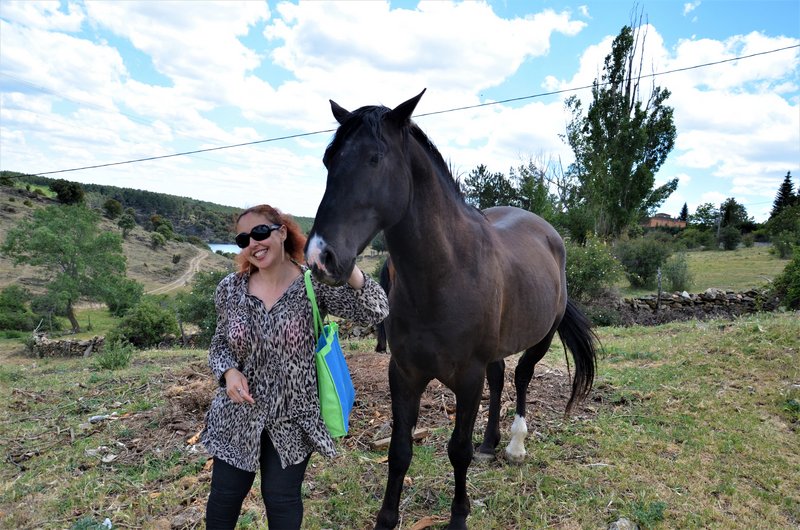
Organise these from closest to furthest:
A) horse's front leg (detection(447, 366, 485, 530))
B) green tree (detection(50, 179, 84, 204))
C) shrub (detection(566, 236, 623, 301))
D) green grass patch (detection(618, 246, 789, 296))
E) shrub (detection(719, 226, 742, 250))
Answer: horse's front leg (detection(447, 366, 485, 530)) < shrub (detection(566, 236, 623, 301)) < green grass patch (detection(618, 246, 789, 296)) < shrub (detection(719, 226, 742, 250)) < green tree (detection(50, 179, 84, 204))

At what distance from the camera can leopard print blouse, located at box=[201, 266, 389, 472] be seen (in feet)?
6.05

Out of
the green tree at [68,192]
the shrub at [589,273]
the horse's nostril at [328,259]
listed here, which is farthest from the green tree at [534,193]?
the green tree at [68,192]

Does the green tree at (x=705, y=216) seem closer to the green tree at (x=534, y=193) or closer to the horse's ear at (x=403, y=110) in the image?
the green tree at (x=534, y=193)

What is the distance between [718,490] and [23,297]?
30.5 metres

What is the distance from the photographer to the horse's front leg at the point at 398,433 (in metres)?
2.50

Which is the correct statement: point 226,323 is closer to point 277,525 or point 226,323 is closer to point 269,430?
point 269,430

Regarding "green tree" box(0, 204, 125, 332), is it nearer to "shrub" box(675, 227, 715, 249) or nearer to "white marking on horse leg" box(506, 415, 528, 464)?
"white marking on horse leg" box(506, 415, 528, 464)

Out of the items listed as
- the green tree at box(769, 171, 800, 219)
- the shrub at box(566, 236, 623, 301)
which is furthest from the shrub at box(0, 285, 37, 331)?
the green tree at box(769, 171, 800, 219)

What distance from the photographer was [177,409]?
4289 millimetres

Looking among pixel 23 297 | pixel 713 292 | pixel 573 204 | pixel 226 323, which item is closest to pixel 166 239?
pixel 23 297

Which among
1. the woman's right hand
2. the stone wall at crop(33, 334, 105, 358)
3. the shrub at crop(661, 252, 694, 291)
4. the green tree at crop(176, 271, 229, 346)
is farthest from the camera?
the shrub at crop(661, 252, 694, 291)

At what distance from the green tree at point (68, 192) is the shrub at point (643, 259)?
53.4 metres

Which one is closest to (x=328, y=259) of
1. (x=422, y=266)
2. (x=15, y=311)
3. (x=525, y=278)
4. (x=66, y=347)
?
(x=422, y=266)

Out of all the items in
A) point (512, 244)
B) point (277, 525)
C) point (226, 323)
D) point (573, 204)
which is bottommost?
point (277, 525)
